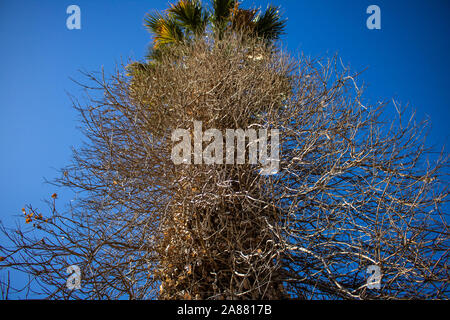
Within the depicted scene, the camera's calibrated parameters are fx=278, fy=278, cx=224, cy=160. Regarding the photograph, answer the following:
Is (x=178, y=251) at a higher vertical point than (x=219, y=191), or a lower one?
lower

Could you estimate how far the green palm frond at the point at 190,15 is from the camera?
5.13 metres

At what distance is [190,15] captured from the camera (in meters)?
5.15

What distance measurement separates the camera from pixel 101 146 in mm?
3609

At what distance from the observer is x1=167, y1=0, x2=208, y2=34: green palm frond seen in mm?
5128

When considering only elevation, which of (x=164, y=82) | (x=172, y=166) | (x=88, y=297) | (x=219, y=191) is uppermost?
(x=164, y=82)

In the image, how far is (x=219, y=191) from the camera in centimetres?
281

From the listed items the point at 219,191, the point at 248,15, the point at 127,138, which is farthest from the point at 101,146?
the point at 248,15
